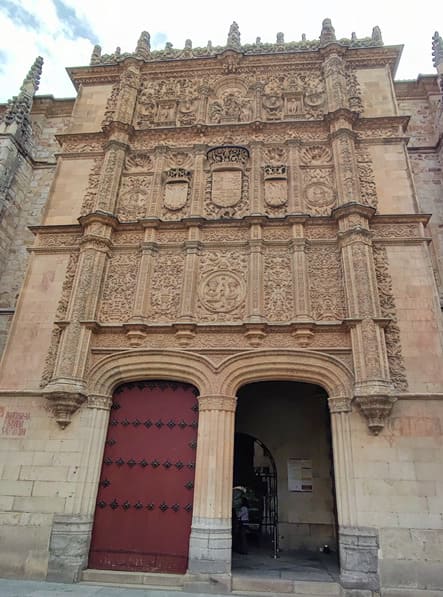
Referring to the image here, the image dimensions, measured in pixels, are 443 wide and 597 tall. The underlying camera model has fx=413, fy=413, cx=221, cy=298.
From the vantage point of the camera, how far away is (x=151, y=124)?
10859 millimetres

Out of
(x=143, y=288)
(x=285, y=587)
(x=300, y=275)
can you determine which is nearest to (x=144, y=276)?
(x=143, y=288)

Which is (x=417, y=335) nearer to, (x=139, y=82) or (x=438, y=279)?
(x=438, y=279)

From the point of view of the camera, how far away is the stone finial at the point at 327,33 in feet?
36.3

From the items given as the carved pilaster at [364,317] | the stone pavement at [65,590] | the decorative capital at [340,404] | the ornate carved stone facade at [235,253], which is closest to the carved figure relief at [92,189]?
the ornate carved stone facade at [235,253]

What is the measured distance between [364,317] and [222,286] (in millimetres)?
2817

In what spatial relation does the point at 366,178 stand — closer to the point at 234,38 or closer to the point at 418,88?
the point at 418,88

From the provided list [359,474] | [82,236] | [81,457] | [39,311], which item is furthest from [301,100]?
[81,457]

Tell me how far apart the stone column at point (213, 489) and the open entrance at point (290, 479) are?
2.09 m

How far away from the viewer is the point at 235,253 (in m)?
8.80

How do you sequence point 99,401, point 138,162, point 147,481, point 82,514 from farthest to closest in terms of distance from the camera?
1. point 138,162
2. point 99,401
3. point 147,481
4. point 82,514

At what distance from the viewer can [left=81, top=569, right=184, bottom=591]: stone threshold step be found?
656 cm

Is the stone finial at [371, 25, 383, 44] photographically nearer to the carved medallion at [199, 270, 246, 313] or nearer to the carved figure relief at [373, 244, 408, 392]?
the carved figure relief at [373, 244, 408, 392]

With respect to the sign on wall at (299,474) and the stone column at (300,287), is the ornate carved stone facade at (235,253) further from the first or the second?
the sign on wall at (299,474)

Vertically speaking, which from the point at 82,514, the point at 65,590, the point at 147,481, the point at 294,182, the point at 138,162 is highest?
the point at 138,162
